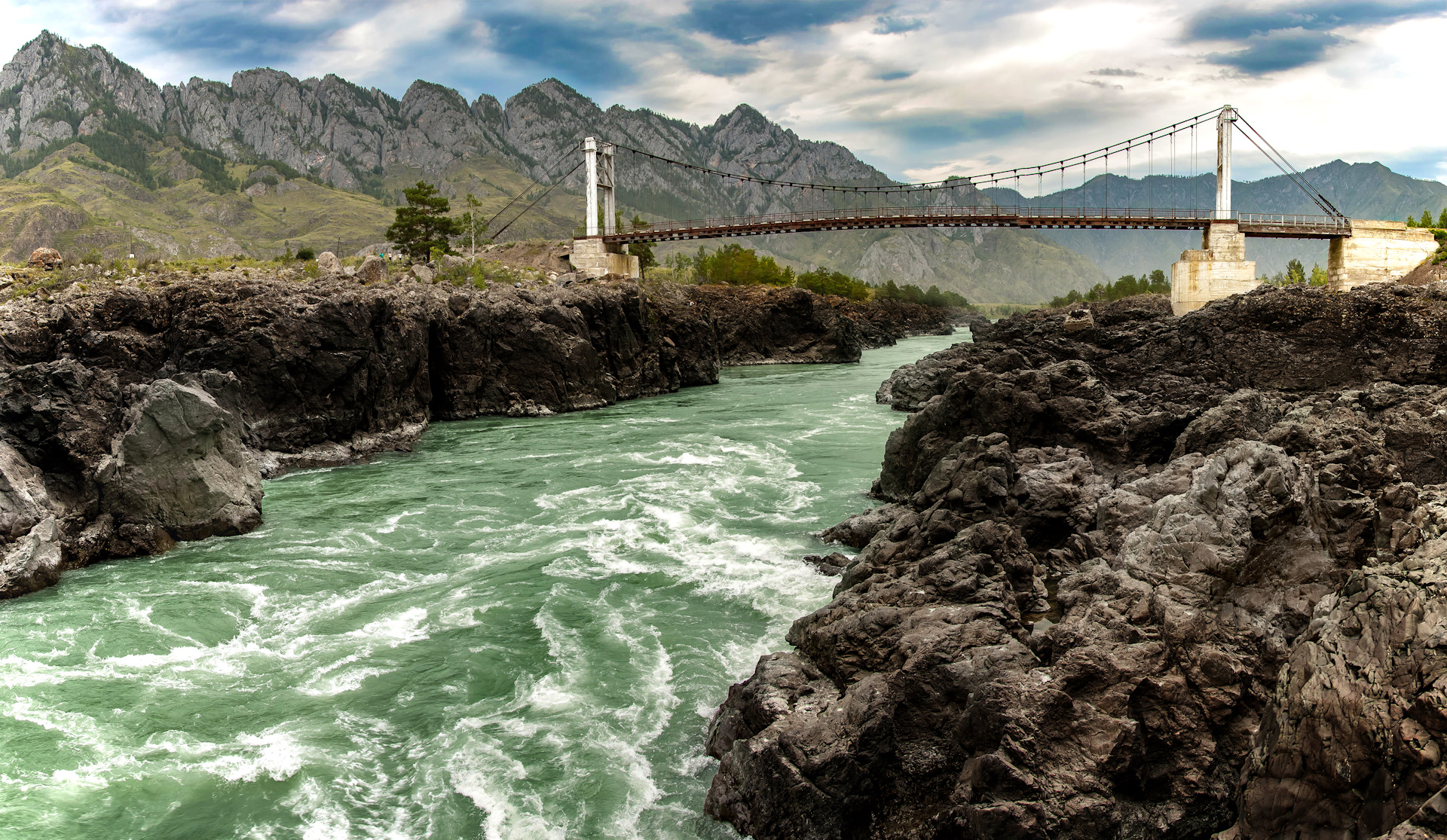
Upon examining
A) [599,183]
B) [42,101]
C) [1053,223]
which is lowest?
[1053,223]

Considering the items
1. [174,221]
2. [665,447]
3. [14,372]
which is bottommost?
[665,447]

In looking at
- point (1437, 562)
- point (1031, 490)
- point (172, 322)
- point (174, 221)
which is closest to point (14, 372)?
point (172, 322)

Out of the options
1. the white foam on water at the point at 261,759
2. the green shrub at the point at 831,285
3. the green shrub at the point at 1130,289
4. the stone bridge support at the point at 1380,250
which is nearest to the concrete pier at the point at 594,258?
the stone bridge support at the point at 1380,250

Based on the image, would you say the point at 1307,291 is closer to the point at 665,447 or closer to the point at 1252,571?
the point at 1252,571

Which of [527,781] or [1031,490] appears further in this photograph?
[1031,490]

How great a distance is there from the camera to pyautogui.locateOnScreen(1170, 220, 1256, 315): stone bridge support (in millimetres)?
47594

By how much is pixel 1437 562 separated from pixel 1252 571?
2.85 metres

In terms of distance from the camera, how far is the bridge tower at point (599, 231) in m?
59.5

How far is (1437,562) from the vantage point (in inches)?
178

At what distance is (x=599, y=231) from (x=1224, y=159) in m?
42.9

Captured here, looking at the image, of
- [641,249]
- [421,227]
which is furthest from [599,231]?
[421,227]

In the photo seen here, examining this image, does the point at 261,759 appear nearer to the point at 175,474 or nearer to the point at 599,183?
the point at 175,474

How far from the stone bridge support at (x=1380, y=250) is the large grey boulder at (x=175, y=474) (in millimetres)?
51350

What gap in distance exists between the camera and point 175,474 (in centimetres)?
1557
